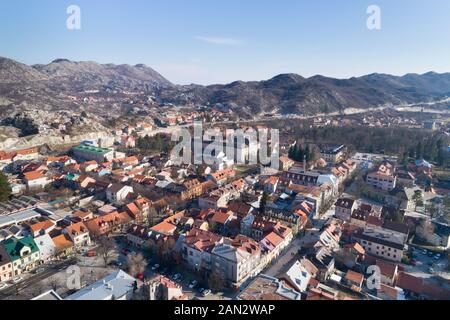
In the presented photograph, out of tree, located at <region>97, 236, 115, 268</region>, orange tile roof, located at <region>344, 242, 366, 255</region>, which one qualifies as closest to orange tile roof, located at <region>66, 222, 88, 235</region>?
tree, located at <region>97, 236, 115, 268</region>

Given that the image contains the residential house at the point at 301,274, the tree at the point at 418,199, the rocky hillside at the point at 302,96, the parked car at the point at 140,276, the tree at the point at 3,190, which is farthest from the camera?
the rocky hillside at the point at 302,96

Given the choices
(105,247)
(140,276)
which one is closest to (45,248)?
(105,247)

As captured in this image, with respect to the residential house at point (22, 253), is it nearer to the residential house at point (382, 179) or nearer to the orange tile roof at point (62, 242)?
the orange tile roof at point (62, 242)

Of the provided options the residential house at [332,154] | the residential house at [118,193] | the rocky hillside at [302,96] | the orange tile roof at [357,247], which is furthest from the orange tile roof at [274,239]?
the rocky hillside at [302,96]
